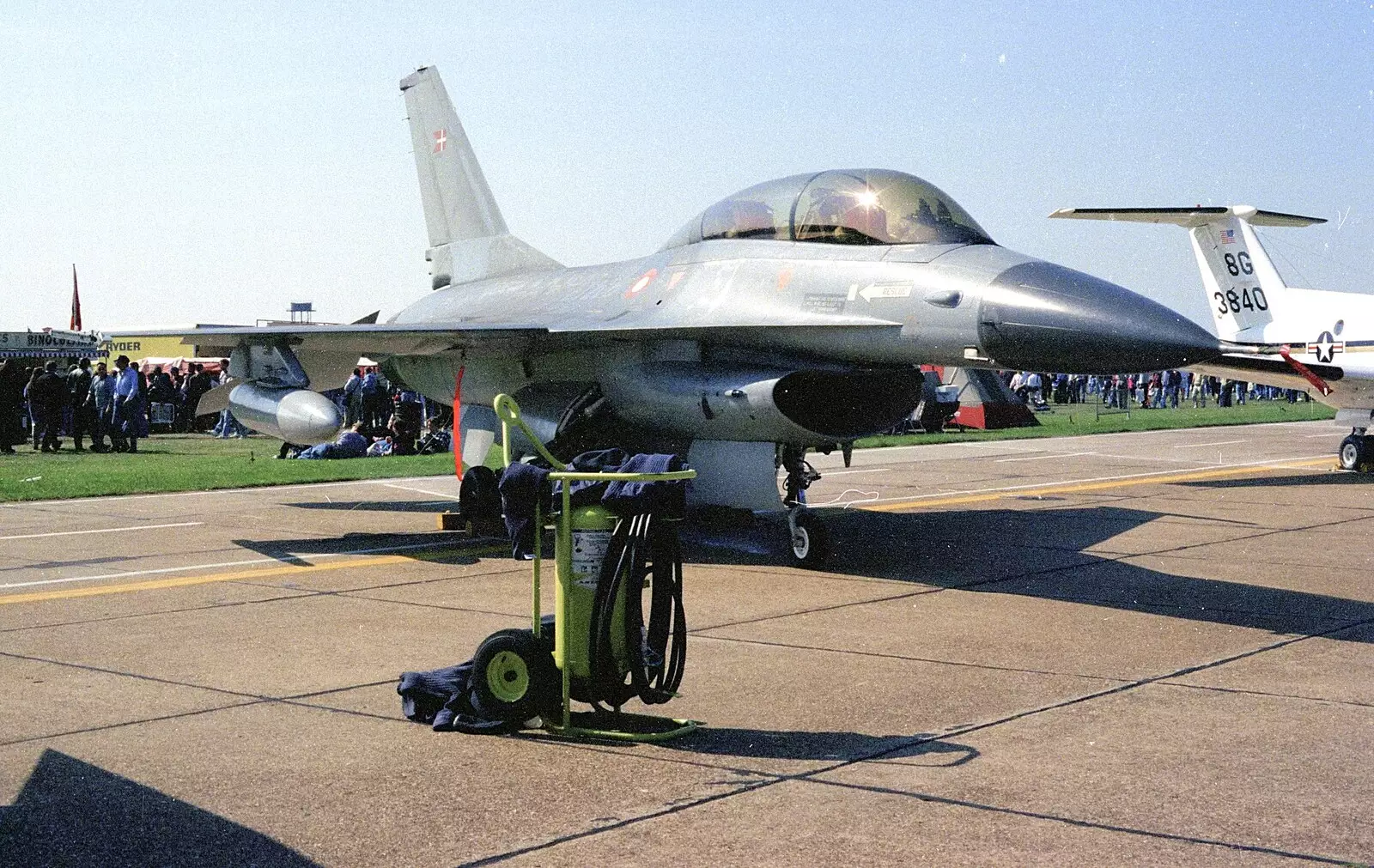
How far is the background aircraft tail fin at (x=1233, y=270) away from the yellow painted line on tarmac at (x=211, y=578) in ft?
58.3

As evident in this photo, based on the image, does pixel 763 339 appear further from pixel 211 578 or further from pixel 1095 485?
pixel 1095 485

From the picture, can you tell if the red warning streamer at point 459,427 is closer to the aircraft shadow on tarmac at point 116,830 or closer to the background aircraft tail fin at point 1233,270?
the aircraft shadow on tarmac at point 116,830

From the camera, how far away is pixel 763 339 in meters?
10.7

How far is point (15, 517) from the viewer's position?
13922mm

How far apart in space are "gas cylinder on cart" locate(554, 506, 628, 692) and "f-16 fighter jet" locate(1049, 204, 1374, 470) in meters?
Result: 15.6

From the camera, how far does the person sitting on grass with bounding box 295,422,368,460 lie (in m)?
23.1

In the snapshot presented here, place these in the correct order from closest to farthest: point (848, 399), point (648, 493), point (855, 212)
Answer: point (648, 493) → point (855, 212) → point (848, 399)

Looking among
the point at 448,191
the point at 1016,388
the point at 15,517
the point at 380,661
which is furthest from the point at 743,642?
the point at 1016,388

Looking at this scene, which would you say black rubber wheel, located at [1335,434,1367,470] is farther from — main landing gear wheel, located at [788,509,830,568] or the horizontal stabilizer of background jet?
main landing gear wheel, located at [788,509,830,568]

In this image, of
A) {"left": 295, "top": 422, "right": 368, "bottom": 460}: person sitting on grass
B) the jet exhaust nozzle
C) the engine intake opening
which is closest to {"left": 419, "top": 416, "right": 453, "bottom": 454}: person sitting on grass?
{"left": 295, "top": 422, "right": 368, "bottom": 460}: person sitting on grass

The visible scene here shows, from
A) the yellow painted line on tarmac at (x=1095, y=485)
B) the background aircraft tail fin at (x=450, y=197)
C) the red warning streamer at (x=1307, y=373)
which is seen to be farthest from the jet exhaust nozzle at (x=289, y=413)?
the red warning streamer at (x=1307, y=373)

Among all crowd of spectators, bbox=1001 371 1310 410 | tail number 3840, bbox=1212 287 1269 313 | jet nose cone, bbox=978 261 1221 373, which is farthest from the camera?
crowd of spectators, bbox=1001 371 1310 410

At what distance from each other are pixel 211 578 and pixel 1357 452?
16.3 m

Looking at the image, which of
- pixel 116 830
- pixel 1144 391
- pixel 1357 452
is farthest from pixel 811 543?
pixel 1144 391
